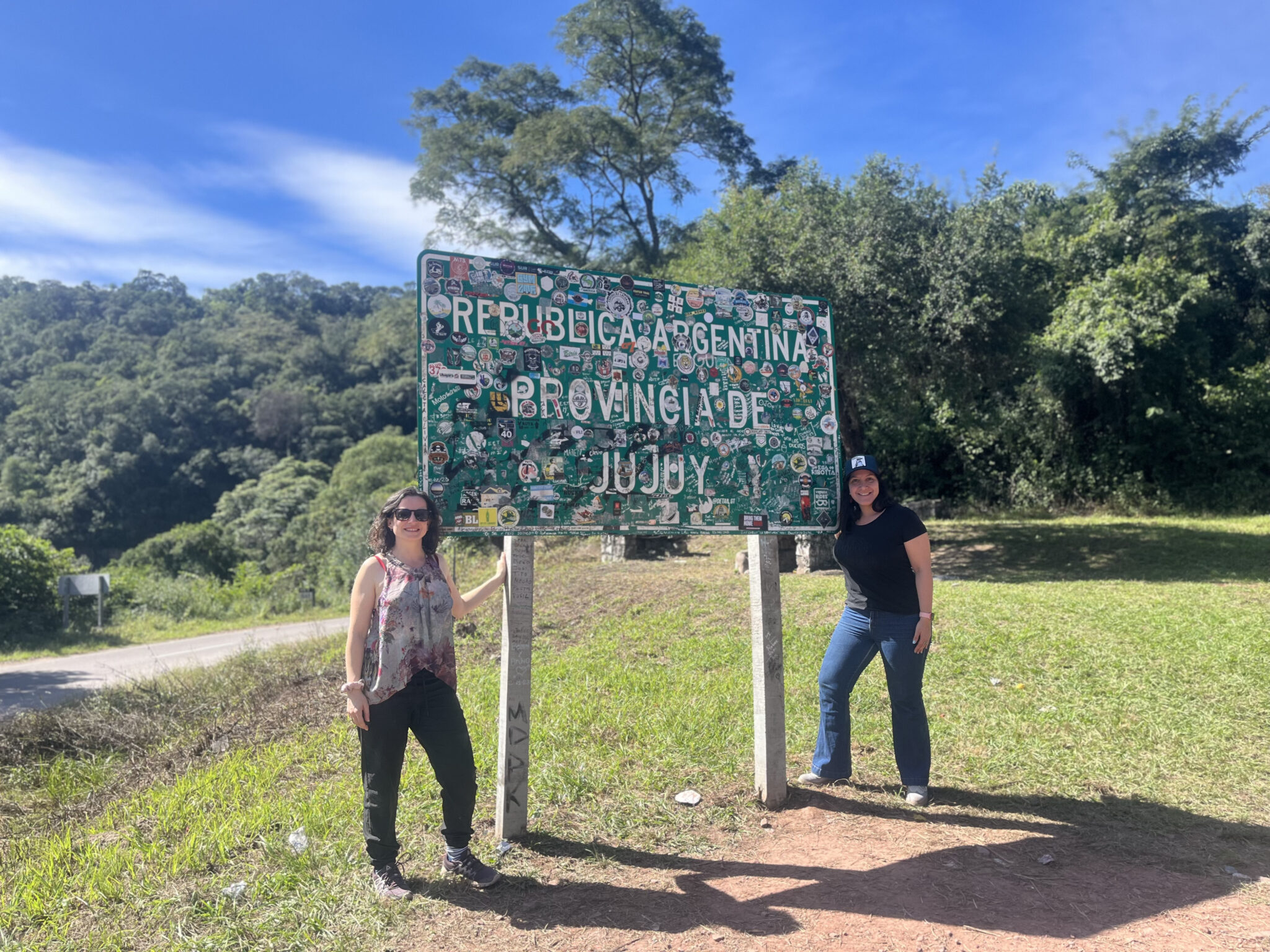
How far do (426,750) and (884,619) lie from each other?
2.26 m

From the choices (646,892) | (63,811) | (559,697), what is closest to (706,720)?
(559,697)

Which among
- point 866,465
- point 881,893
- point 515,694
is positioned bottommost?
point 881,893

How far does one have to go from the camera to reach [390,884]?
10.6ft

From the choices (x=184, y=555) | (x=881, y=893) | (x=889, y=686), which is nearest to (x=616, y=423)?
(x=889, y=686)

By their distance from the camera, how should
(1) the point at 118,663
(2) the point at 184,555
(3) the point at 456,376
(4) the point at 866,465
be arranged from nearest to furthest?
(3) the point at 456,376
(4) the point at 866,465
(1) the point at 118,663
(2) the point at 184,555

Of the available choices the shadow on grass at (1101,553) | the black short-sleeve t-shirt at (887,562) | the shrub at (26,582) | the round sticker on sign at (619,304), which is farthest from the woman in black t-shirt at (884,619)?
the shrub at (26,582)

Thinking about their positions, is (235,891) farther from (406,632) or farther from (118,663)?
(118,663)

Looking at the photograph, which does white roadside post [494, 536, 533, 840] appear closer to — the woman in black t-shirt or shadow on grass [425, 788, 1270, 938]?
shadow on grass [425, 788, 1270, 938]

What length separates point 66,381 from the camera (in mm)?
49531

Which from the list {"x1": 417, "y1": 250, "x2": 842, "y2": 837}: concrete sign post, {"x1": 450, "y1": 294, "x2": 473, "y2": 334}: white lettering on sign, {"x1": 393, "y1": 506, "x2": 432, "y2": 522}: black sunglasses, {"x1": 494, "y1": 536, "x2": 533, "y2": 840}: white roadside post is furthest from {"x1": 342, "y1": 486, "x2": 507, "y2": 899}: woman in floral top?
{"x1": 450, "y1": 294, "x2": 473, "y2": 334}: white lettering on sign

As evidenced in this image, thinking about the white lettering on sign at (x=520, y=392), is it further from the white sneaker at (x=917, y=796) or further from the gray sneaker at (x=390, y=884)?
the white sneaker at (x=917, y=796)

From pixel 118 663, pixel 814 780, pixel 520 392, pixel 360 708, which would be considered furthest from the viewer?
pixel 118 663

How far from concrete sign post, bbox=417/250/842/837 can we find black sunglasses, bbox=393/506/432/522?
15 centimetres

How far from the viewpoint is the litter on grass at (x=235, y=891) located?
10.7 feet
